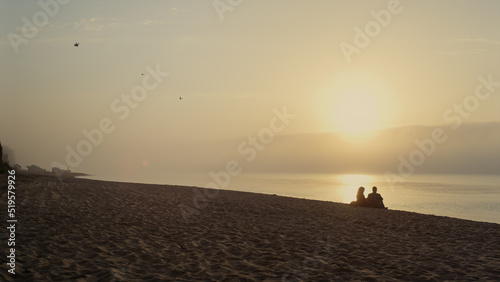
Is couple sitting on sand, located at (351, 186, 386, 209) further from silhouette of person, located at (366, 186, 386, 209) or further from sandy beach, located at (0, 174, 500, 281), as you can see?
sandy beach, located at (0, 174, 500, 281)

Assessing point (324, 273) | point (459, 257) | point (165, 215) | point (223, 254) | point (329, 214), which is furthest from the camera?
point (329, 214)

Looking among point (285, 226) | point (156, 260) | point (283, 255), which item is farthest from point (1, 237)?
point (285, 226)

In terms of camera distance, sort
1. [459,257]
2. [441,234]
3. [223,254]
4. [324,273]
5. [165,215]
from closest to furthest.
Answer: [324,273], [223,254], [459,257], [441,234], [165,215]

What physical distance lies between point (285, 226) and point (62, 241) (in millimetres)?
8356

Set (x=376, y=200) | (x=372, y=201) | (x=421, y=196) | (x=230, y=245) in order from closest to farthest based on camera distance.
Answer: (x=230, y=245) → (x=376, y=200) → (x=372, y=201) → (x=421, y=196)

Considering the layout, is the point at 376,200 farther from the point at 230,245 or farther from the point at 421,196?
the point at 421,196

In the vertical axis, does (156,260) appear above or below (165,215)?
below

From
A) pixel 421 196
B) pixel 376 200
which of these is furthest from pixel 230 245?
pixel 421 196

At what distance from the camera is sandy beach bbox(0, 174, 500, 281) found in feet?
31.3

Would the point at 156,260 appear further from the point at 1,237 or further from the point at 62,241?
the point at 1,237

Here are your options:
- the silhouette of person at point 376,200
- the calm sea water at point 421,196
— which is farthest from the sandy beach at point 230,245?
the calm sea water at point 421,196

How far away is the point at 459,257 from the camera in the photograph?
1213cm

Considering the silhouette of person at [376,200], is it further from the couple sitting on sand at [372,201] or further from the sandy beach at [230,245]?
the sandy beach at [230,245]

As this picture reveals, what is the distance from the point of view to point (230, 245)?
12430mm
